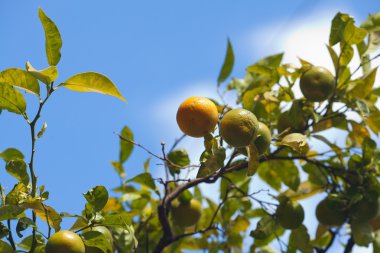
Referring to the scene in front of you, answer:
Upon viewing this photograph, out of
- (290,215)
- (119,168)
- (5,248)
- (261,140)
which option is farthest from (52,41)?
(119,168)

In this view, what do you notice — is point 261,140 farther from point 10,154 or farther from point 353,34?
point 10,154

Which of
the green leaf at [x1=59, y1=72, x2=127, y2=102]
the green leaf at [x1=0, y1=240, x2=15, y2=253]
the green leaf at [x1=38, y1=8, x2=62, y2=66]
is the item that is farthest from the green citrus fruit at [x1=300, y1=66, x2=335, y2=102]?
the green leaf at [x1=0, y1=240, x2=15, y2=253]

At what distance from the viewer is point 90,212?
154 centimetres

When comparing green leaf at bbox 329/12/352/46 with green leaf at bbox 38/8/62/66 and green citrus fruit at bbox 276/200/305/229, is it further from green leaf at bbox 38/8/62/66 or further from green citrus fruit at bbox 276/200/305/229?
green leaf at bbox 38/8/62/66

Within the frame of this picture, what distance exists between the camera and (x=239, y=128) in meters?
1.54

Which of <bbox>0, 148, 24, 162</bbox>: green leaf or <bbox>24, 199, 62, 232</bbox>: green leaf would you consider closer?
<bbox>24, 199, 62, 232</bbox>: green leaf

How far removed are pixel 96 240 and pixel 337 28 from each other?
4.12 feet

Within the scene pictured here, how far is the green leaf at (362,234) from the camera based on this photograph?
214cm

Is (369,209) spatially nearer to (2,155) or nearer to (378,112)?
(378,112)

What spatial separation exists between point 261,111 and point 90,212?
3.21 feet

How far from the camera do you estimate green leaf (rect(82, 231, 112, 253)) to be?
152cm

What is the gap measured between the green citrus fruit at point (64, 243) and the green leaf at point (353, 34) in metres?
1.29

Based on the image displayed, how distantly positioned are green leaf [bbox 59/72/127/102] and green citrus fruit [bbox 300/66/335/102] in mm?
842

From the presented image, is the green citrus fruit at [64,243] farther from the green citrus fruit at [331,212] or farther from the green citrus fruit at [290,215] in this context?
the green citrus fruit at [331,212]
